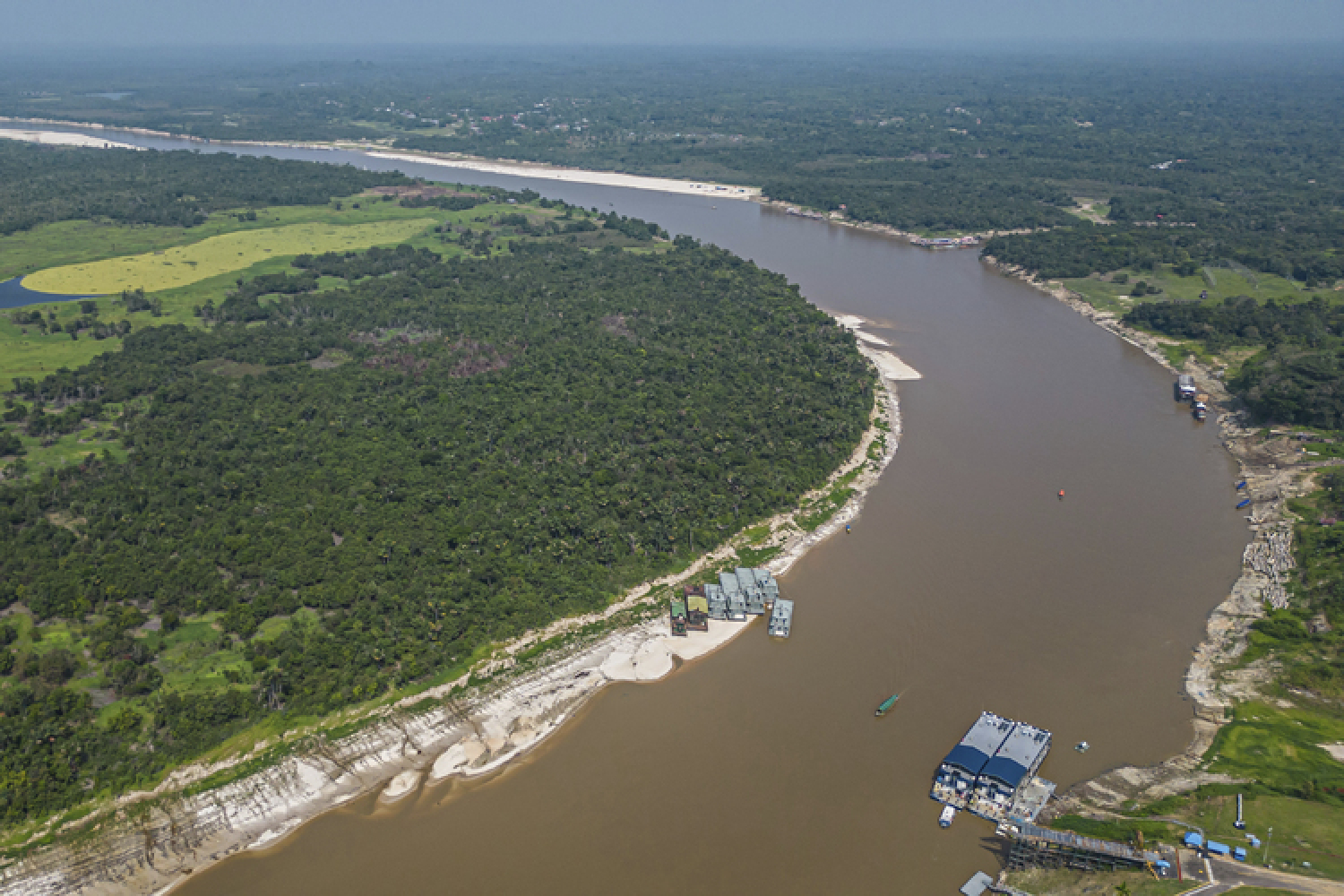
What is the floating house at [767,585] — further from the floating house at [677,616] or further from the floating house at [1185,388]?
the floating house at [1185,388]

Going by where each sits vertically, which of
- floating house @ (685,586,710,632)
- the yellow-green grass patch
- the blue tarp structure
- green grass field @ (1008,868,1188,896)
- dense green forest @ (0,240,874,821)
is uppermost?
the yellow-green grass patch

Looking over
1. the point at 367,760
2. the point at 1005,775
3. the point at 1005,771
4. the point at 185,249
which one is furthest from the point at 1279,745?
the point at 185,249

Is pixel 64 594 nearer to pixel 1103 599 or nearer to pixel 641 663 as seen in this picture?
pixel 641 663

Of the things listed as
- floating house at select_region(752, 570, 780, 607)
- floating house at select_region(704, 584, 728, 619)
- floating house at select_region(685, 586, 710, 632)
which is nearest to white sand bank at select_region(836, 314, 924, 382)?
floating house at select_region(752, 570, 780, 607)

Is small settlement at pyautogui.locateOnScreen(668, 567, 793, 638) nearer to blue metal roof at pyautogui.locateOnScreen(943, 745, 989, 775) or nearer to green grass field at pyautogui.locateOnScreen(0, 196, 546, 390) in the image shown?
blue metal roof at pyautogui.locateOnScreen(943, 745, 989, 775)

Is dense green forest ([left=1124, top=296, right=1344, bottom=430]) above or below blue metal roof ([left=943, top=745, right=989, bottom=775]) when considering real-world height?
above

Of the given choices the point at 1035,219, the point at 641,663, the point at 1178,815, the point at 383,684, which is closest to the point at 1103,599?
the point at 1178,815

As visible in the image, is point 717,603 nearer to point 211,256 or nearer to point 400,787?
point 400,787
